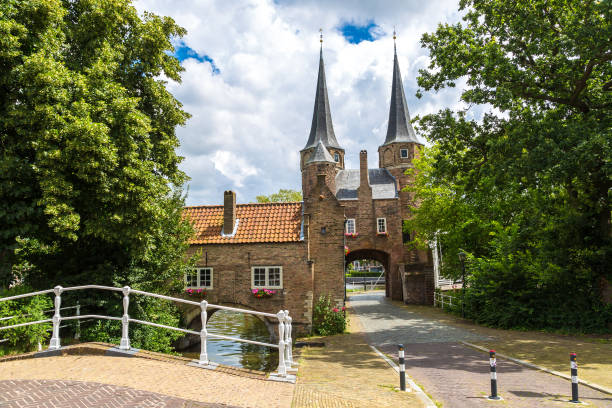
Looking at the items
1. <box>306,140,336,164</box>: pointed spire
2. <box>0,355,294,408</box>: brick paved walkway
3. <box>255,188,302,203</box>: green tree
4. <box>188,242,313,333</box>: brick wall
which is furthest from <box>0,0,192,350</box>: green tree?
<box>255,188,302,203</box>: green tree

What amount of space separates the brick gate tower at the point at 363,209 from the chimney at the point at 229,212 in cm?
377

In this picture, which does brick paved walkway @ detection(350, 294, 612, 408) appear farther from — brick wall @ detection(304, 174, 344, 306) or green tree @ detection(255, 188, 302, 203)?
green tree @ detection(255, 188, 302, 203)

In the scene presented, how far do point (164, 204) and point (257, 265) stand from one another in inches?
241

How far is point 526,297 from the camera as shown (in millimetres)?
17500

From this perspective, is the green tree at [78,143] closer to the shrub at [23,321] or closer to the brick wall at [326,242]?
the shrub at [23,321]

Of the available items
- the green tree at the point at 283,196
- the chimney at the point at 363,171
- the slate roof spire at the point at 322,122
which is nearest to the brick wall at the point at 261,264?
the chimney at the point at 363,171

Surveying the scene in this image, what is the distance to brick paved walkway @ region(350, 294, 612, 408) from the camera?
7.41 metres

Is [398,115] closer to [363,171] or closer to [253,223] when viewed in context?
[363,171]

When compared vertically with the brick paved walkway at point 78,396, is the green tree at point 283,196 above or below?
above

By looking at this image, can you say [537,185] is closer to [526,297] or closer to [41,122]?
[526,297]

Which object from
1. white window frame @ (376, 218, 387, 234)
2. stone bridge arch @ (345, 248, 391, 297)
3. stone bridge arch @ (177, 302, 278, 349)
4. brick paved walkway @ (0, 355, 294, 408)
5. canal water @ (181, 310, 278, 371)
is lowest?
canal water @ (181, 310, 278, 371)

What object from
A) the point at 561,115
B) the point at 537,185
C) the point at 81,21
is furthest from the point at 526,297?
the point at 81,21

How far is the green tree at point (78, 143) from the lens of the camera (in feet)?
32.4

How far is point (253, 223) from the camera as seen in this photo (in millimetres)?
20469
